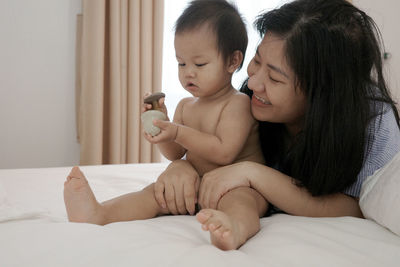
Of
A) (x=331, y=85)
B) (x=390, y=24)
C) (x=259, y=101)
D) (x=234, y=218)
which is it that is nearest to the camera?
(x=234, y=218)

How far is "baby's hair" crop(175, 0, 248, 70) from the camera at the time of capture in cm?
111

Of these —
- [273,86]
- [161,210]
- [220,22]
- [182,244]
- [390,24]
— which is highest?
[390,24]

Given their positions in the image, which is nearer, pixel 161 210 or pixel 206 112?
pixel 161 210

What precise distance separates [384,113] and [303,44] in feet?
0.95

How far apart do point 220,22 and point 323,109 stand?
40 centimetres

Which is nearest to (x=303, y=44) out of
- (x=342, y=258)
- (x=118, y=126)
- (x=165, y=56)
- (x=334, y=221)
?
(x=334, y=221)

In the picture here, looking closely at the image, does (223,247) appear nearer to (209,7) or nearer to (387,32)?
(209,7)

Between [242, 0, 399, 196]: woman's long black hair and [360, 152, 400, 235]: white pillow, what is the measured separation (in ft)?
0.23

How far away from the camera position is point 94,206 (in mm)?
876

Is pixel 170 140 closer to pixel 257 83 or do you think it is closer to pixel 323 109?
pixel 257 83

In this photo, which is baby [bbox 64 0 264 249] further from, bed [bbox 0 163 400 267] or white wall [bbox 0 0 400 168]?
white wall [bbox 0 0 400 168]

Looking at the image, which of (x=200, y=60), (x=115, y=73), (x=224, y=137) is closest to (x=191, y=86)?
(x=200, y=60)

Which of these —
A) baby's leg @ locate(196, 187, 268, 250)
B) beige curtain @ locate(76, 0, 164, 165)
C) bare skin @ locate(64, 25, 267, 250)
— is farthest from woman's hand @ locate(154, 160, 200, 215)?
beige curtain @ locate(76, 0, 164, 165)

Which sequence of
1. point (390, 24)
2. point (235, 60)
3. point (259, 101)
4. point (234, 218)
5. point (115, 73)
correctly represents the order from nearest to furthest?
point (234, 218), point (259, 101), point (235, 60), point (115, 73), point (390, 24)
